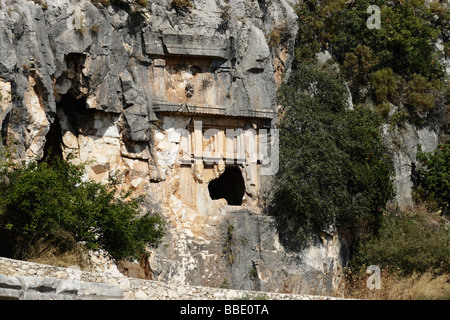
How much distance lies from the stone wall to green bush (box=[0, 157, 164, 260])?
286 centimetres

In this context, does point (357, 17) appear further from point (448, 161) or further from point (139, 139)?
point (139, 139)

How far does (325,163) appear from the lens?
97.3 feet

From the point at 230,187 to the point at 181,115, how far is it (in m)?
4.09

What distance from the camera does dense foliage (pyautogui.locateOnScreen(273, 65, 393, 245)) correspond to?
29.4m

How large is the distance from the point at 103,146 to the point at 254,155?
197 inches

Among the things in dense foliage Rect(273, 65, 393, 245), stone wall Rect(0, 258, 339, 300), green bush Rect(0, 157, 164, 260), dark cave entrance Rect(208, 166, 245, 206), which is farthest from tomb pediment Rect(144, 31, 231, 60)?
stone wall Rect(0, 258, 339, 300)

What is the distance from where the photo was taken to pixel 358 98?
115 ft

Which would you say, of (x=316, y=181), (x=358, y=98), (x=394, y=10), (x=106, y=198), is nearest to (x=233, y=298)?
(x=106, y=198)

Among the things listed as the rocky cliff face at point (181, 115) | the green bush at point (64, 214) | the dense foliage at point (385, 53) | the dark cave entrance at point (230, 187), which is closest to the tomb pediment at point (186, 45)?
the rocky cliff face at point (181, 115)

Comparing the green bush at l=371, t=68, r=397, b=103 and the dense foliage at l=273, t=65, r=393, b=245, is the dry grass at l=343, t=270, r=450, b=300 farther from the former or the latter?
the green bush at l=371, t=68, r=397, b=103

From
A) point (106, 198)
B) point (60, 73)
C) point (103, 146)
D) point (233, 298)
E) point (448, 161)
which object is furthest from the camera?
point (448, 161)

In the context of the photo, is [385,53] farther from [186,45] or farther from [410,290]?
[410,290]

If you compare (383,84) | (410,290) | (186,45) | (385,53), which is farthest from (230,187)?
(410,290)

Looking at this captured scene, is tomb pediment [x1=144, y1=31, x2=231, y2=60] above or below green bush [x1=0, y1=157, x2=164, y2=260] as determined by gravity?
above
